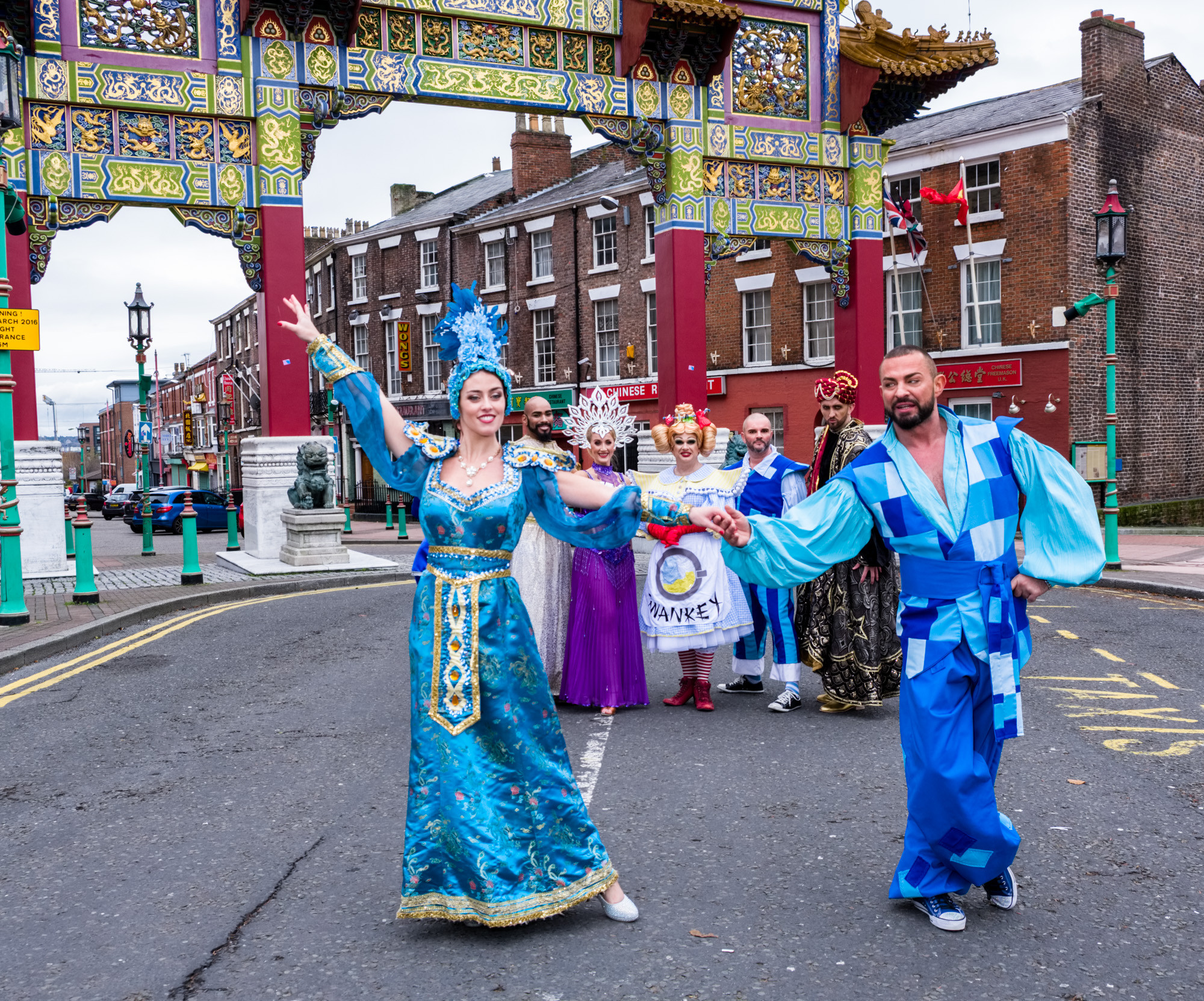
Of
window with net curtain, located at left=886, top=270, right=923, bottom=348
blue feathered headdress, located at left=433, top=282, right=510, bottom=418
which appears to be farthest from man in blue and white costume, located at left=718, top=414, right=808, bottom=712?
window with net curtain, located at left=886, top=270, right=923, bottom=348

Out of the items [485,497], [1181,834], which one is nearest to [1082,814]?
[1181,834]

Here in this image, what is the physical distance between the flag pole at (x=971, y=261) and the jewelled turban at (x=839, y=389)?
737 inches

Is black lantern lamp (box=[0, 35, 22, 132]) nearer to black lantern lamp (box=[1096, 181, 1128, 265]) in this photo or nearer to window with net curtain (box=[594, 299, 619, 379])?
black lantern lamp (box=[1096, 181, 1128, 265])

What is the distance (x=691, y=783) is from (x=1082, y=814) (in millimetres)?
1783

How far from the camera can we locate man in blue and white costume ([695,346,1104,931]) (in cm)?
364

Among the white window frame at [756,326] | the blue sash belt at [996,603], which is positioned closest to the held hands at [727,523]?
the blue sash belt at [996,603]

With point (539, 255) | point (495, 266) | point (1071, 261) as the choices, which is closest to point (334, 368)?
point (1071, 261)

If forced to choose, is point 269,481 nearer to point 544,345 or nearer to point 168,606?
point 168,606

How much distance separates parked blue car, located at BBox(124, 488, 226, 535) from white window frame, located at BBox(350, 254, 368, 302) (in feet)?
37.2

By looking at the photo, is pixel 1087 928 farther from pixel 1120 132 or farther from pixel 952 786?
pixel 1120 132

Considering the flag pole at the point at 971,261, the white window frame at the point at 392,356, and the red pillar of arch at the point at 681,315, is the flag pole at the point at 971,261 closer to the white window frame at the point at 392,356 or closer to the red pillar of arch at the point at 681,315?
the red pillar of arch at the point at 681,315

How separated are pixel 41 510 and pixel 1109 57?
77.4 ft

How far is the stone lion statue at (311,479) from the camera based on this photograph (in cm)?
1563

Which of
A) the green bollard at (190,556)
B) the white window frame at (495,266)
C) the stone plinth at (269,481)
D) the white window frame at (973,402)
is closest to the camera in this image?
the green bollard at (190,556)
